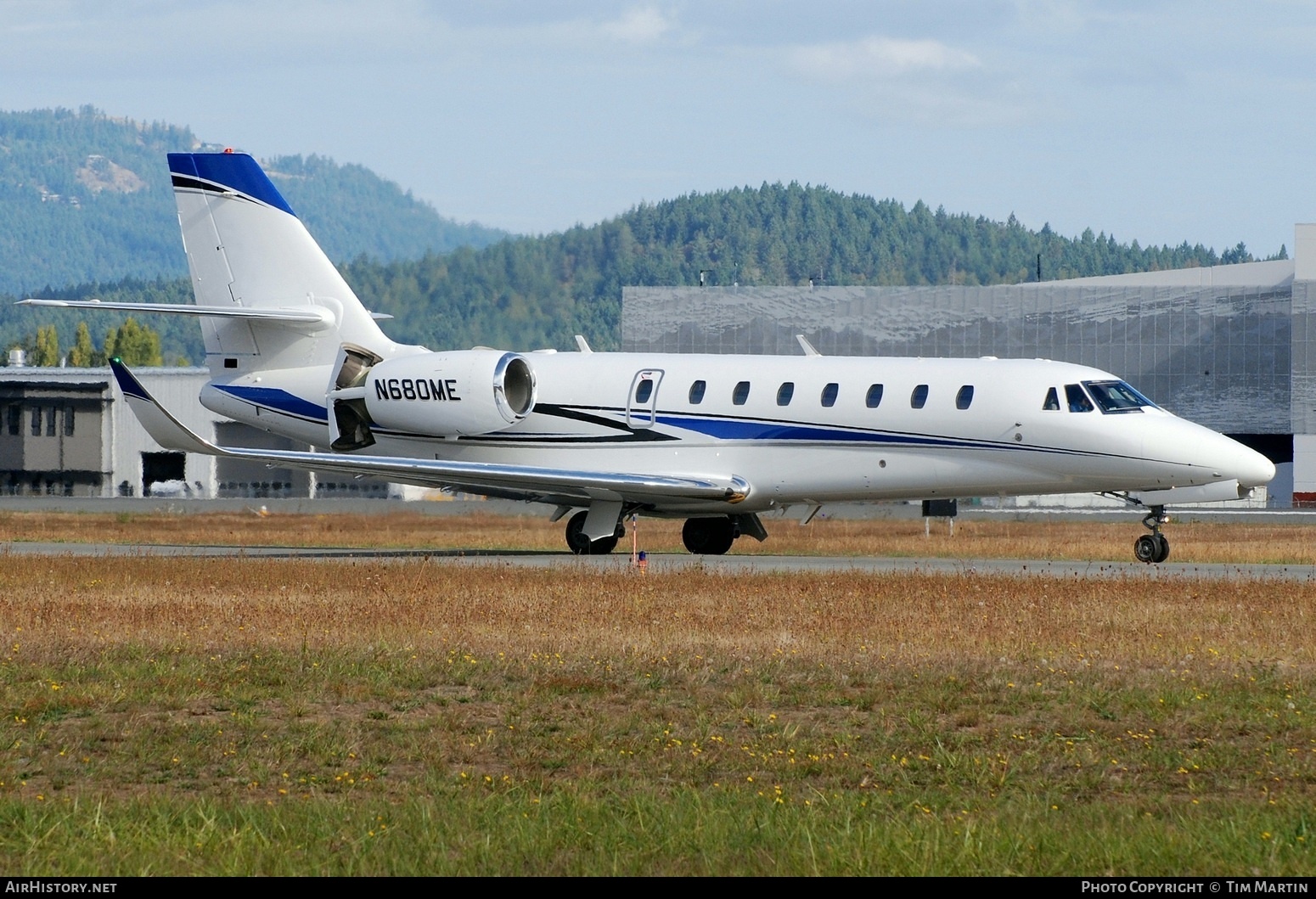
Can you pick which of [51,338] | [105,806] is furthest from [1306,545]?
[51,338]

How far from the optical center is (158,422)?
25.9 m

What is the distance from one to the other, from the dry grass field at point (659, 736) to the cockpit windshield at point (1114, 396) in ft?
25.5

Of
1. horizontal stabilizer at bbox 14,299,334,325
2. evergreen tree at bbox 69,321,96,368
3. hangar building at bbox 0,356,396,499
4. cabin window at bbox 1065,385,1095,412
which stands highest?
horizontal stabilizer at bbox 14,299,334,325

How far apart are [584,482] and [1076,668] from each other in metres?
14.2

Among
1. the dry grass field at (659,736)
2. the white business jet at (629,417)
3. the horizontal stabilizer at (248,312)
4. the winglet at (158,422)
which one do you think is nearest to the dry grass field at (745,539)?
the white business jet at (629,417)

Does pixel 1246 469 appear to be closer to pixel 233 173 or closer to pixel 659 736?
pixel 659 736

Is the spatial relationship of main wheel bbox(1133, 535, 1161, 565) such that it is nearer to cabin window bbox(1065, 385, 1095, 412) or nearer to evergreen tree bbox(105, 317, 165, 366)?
cabin window bbox(1065, 385, 1095, 412)

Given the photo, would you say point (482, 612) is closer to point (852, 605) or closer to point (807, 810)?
point (852, 605)

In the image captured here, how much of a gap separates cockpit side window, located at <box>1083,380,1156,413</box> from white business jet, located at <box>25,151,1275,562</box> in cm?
3

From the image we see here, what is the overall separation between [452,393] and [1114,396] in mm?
10799

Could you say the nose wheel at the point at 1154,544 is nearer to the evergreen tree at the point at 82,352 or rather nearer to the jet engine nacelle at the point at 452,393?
the jet engine nacelle at the point at 452,393

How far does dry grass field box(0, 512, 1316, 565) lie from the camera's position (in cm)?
3089

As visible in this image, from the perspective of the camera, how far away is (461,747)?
9484 mm

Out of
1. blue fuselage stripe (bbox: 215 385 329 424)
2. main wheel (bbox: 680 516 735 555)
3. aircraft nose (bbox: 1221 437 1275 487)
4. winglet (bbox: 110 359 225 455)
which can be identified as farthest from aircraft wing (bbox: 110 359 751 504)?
aircraft nose (bbox: 1221 437 1275 487)
